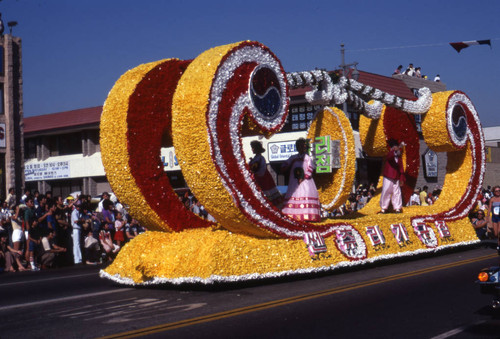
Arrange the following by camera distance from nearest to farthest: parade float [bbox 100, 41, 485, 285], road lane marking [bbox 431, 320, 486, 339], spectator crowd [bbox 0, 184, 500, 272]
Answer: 1. road lane marking [bbox 431, 320, 486, 339]
2. parade float [bbox 100, 41, 485, 285]
3. spectator crowd [bbox 0, 184, 500, 272]

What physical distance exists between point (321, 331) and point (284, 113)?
450cm

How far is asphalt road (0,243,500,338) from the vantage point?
6.29 metres

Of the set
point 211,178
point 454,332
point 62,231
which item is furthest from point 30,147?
point 454,332

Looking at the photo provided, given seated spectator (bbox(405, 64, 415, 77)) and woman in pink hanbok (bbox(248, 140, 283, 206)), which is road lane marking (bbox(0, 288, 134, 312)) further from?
seated spectator (bbox(405, 64, 415, 77))

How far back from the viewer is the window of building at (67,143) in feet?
120

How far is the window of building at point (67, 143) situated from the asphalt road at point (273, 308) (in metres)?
26.5

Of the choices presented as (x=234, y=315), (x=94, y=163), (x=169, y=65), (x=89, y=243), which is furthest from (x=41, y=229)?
(x=94, y=163)

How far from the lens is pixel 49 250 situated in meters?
15.0

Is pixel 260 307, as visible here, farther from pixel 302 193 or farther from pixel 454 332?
pixel 302 193

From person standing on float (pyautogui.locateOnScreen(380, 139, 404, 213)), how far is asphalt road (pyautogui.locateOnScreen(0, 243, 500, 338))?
9.61 ft

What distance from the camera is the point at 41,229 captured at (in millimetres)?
14953

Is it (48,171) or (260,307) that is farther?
(48,171)

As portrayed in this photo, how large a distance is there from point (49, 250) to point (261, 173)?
6.51m

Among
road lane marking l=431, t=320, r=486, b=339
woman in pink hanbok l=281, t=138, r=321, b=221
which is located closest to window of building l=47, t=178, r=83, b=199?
woman in pink hanbok l=281, t=138, r=321, b=221
